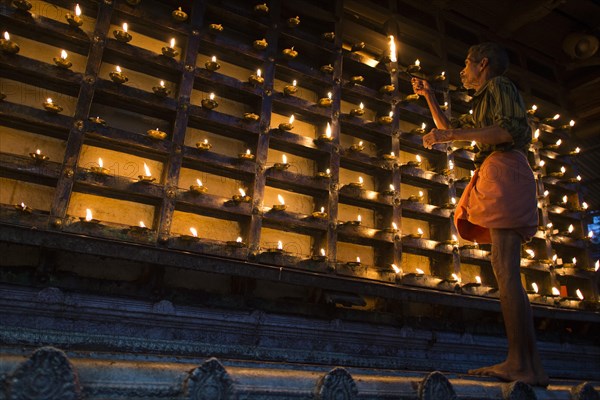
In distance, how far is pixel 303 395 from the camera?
192 centimetres

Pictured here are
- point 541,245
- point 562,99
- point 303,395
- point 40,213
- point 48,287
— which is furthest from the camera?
point 562,99

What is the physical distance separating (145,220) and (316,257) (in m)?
1.91

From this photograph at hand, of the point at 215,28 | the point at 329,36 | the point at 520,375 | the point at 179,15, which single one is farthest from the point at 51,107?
the point at 520,375

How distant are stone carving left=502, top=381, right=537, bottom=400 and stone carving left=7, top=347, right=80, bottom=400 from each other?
225cm

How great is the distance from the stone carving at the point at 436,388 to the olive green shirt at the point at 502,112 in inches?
75.0

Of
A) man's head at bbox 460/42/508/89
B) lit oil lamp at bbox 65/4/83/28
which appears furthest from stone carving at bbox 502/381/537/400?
lit oil lamp at bbox 65/4/83/28

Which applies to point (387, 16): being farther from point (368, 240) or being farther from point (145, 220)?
point (145, 220)

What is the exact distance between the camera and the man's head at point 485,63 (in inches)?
145

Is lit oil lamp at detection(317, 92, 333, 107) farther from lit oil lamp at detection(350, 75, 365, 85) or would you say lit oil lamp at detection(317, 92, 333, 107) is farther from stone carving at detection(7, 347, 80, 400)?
stone carving at detection(7, 347, 80, 400)

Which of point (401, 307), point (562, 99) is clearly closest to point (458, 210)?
point (401, 307)

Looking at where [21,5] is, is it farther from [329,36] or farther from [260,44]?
[329,36]

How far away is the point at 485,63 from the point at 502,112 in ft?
2.29

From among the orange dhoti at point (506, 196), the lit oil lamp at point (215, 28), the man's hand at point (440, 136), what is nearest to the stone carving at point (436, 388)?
the orange dhoti at point (506, 196)

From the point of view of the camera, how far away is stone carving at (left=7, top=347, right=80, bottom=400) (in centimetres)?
142
